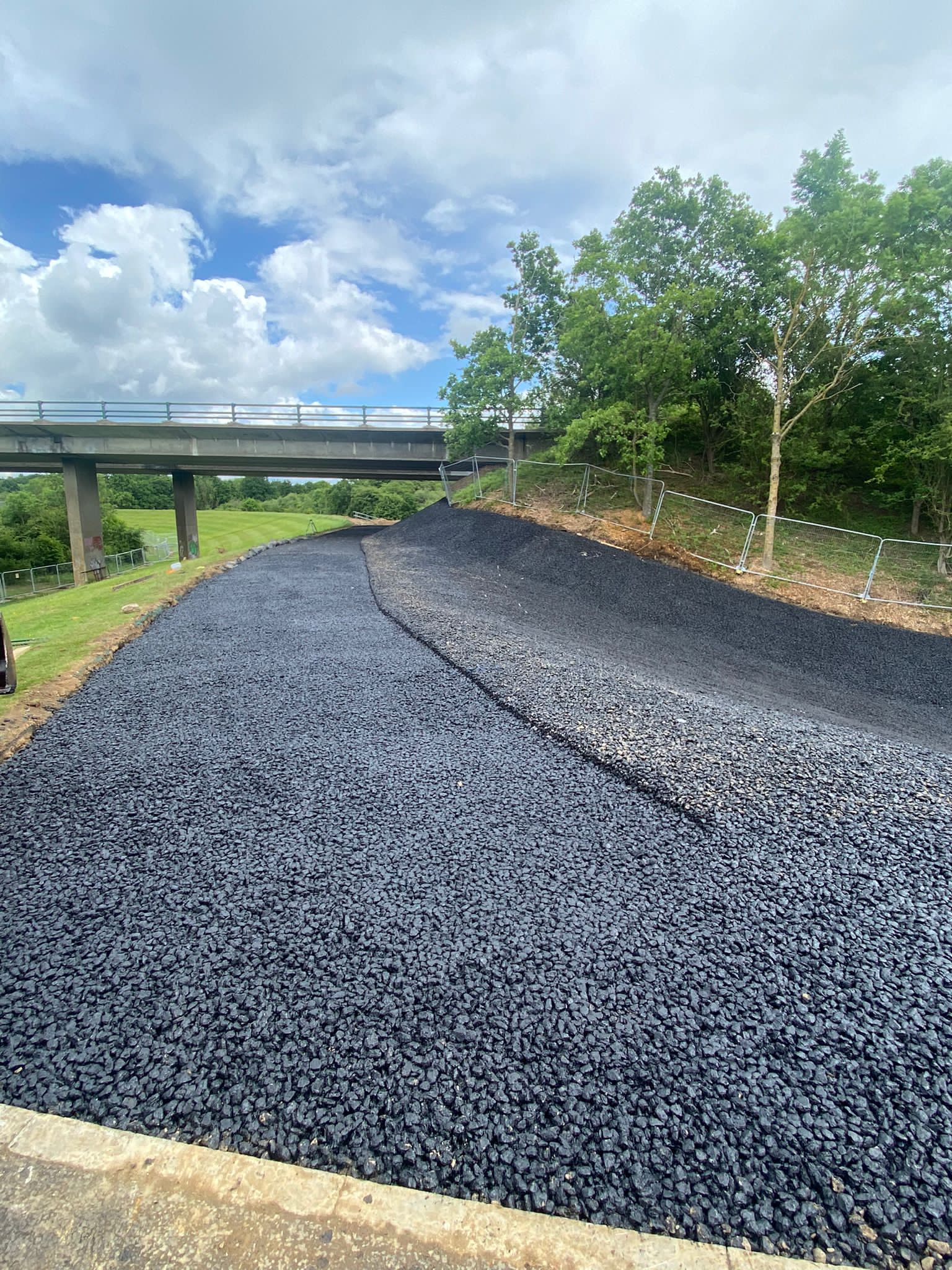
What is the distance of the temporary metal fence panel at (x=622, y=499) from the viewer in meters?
16.1

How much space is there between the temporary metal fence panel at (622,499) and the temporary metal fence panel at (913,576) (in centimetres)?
565

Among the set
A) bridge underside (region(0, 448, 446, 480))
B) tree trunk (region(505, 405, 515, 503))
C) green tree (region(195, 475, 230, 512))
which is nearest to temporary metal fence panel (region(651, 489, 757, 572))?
tree trunk (region(505, 405, 515, 503))

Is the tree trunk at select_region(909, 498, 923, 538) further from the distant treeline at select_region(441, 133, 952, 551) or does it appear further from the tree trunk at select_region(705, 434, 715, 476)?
the tree trunk at select_region(705, 434, 715, 476)

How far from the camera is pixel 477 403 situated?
1950cm

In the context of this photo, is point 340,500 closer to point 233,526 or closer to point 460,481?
point 233,526

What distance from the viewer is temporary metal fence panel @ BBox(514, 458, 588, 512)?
18406 mm

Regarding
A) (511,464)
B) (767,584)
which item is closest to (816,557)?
(767,584)

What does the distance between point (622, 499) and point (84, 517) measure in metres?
27.6

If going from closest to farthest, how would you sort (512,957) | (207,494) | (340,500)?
1. (512,957)
2. (340,500)
3. (207,494)

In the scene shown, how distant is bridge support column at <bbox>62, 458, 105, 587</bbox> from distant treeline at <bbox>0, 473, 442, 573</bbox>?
11.6 m

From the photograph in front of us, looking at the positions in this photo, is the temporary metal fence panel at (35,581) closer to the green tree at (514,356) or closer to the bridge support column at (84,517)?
the bridge support column at (84,517)

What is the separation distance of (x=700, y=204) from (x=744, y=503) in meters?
9.30

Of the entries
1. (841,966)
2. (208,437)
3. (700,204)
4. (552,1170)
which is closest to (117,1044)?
(552,1170)

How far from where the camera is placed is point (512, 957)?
118 inches
